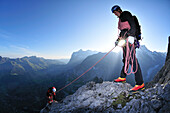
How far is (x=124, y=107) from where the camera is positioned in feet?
14.0

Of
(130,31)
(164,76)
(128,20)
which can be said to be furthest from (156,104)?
(164,76)

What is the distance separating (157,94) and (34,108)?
19719cm

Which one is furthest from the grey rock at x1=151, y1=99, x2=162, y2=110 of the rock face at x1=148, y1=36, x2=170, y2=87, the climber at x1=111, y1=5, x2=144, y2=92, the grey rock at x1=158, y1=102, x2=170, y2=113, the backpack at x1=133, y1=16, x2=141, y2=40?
the backpack at x1=133, y1=16, x2=141, y2=40

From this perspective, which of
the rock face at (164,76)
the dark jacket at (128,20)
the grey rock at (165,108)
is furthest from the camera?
the rock face at (164,76)

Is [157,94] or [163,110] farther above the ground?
[157,94]

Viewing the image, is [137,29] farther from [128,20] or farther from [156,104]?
[156,104]

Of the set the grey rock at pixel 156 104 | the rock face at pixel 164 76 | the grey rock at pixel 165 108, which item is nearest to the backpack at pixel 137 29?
the rock face at pixel 164 76

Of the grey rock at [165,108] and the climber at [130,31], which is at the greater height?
the climber at [130,31]

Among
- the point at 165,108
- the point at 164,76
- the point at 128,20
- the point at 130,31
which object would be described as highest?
the point at 128,20

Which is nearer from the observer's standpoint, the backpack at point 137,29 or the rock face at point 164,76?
the backpack at point 137,29

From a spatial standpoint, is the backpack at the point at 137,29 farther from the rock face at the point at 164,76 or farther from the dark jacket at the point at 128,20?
the rock face at the point at 164,76

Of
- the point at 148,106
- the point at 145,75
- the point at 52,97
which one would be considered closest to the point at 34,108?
the point at 52,97

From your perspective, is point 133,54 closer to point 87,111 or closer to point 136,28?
point 136,28

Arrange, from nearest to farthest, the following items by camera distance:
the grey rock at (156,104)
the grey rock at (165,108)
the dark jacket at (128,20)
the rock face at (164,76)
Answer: the grey rock at (165,108) → the grey rock at (156,104) → the dark jacket at (128,20) → the rock face at (164,76)
